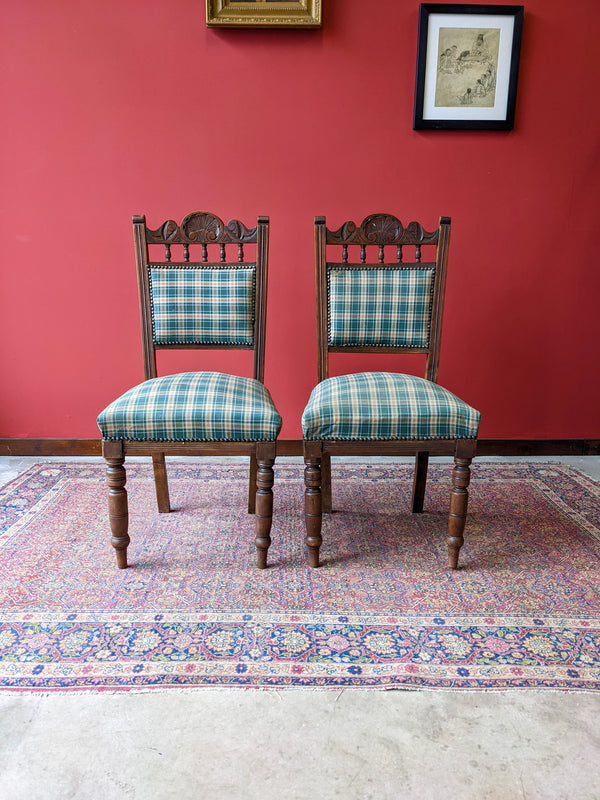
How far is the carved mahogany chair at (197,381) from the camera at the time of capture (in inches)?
65.8

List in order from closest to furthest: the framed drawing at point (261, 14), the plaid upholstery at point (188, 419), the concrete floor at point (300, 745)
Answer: the concrete floor at point (300, 745) → the plaid upholstery at point (188, 419) → the framed drawing at point (261, 14)

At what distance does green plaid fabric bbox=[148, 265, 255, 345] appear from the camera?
203cm

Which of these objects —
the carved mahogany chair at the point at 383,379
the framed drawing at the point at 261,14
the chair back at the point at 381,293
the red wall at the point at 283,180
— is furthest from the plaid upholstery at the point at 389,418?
the framed drawing at the point at 261,14

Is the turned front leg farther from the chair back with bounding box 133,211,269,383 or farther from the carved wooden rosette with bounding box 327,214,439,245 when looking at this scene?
the carved wooden rosette with bounding box 327,214,439,245

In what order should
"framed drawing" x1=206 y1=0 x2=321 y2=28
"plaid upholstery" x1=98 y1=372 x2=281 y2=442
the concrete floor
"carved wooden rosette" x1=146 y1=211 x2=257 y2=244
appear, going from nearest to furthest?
the concrete floor → "plaid upholstery" x1=98 y1=372 x2=281 y2=442 → "carved wooden rosette" x1=146 y1=211 x2=257 y2=244 → "framed drawing" x1=206 y1=0 x2=321 y2=28

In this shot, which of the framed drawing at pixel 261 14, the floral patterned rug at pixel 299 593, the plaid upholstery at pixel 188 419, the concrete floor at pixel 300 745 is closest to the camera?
the concrete floor at pixel 300 745

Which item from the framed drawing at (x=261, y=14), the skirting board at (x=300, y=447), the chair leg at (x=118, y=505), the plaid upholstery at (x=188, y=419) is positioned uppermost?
the framed drawing at (x=261, y=14)

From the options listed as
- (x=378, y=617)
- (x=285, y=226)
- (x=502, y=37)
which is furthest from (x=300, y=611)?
(x=502, y=37)

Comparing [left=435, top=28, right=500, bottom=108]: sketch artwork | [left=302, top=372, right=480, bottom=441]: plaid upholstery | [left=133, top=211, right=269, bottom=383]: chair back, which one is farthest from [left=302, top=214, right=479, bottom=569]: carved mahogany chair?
[left=435, top=28, right=500, bottom=108]: sketch artwork

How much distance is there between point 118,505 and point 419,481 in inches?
43.7

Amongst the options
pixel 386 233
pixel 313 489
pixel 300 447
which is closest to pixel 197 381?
pixel 313 489

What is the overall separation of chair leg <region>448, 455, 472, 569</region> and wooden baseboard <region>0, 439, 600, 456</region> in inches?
47.0

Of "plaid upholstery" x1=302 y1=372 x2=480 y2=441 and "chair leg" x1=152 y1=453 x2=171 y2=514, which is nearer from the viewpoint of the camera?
"plaid upholstery" x1=302 y1=372 x2=480 y2=441

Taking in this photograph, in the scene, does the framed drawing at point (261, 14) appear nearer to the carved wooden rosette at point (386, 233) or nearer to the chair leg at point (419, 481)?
A: the carved wooden rosette at point (386, 233)
